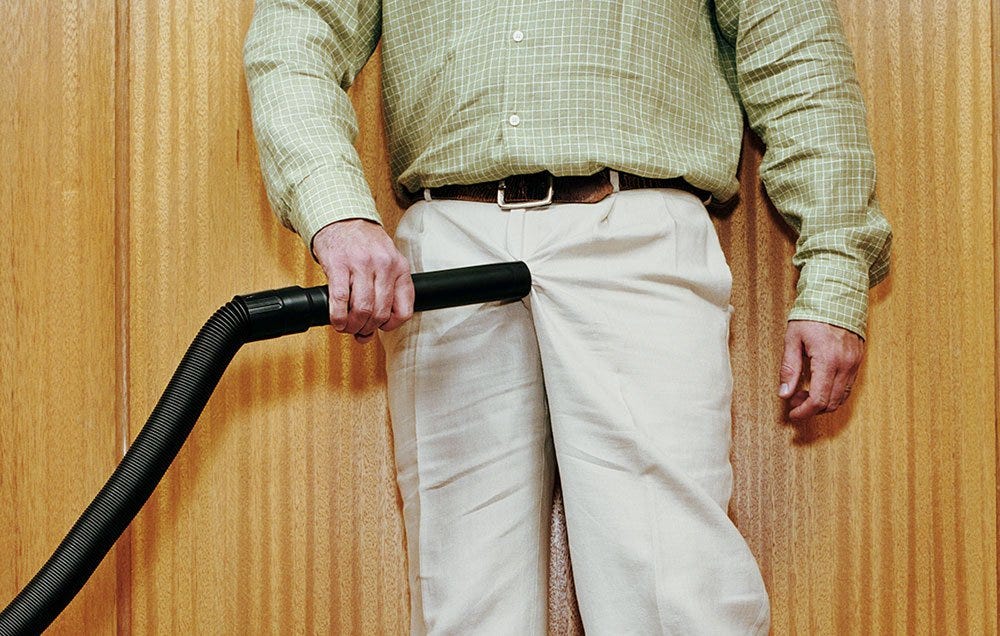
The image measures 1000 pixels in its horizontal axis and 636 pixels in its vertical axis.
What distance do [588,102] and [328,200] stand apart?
1.02 ft

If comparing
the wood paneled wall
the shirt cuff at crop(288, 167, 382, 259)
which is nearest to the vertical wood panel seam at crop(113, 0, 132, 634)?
the wood paneled wall

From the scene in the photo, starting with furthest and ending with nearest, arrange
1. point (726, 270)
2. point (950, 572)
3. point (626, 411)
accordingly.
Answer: point (950, 572) → point (726, 270) → point (626, 411)

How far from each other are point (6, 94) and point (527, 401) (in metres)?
0.80

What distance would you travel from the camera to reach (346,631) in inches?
51.5

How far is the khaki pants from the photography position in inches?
40.4

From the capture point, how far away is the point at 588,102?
1.10 m

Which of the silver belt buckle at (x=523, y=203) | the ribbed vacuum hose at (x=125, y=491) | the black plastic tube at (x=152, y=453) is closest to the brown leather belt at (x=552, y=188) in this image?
the silver belt buckle at (x=523, y=203)

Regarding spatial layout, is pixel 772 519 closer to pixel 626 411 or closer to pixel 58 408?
pixel 626 411

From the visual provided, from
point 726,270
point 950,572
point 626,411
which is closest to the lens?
point 626,411

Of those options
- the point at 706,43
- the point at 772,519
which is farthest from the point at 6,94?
the point at 772,519

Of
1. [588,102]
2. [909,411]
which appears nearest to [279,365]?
[588,102]

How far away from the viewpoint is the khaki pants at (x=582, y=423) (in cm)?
103

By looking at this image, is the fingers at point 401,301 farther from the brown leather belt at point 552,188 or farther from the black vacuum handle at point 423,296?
the brown leather belt at point 552,188

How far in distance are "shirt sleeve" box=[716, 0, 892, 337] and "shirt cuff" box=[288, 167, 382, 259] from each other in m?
0.51
